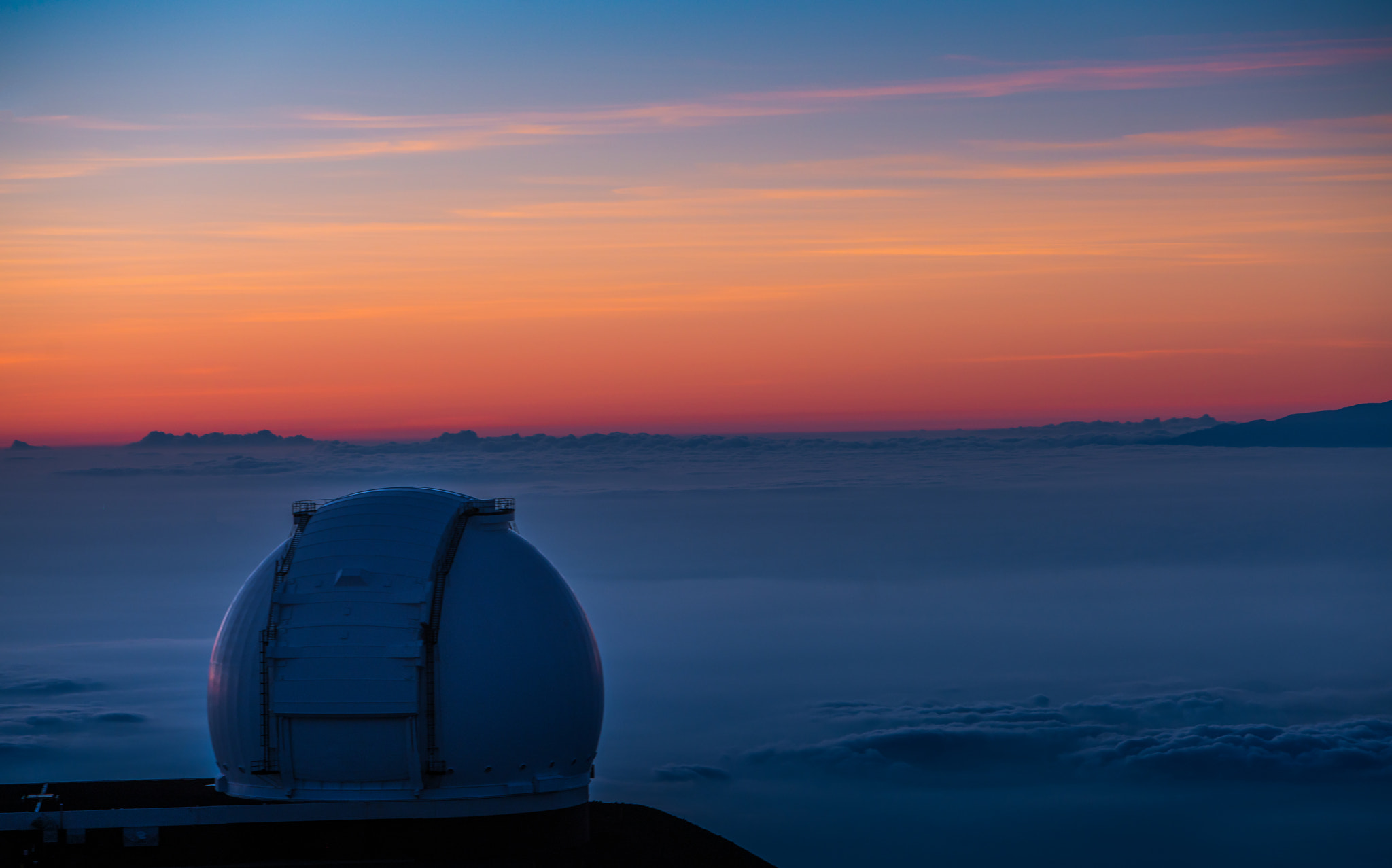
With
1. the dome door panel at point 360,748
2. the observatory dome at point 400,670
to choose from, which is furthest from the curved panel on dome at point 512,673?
the dome door panel at point 360,748

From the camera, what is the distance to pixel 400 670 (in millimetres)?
Result: 18203

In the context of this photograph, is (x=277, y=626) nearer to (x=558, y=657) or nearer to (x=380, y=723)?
(x=380, y=723)

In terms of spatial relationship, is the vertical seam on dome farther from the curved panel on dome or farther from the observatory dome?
the curved panel on dome

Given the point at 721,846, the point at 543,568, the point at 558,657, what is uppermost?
the point at 543,568

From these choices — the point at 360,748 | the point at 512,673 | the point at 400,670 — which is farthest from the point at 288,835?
the point at 512,673

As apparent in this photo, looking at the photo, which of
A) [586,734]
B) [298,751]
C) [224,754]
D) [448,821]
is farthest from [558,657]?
[224,754]

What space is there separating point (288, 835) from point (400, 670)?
3.32 meters

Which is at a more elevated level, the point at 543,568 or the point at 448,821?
the point at 543,568

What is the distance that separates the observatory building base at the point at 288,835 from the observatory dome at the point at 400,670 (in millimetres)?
281

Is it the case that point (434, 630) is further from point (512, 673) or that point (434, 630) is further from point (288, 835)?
point (288, 835)

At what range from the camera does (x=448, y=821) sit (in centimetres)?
1875

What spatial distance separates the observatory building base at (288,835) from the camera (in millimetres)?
18578

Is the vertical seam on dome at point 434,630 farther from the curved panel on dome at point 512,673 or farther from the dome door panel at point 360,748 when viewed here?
the dome door panel at point 360,748

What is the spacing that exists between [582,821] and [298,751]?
5.15 meters
